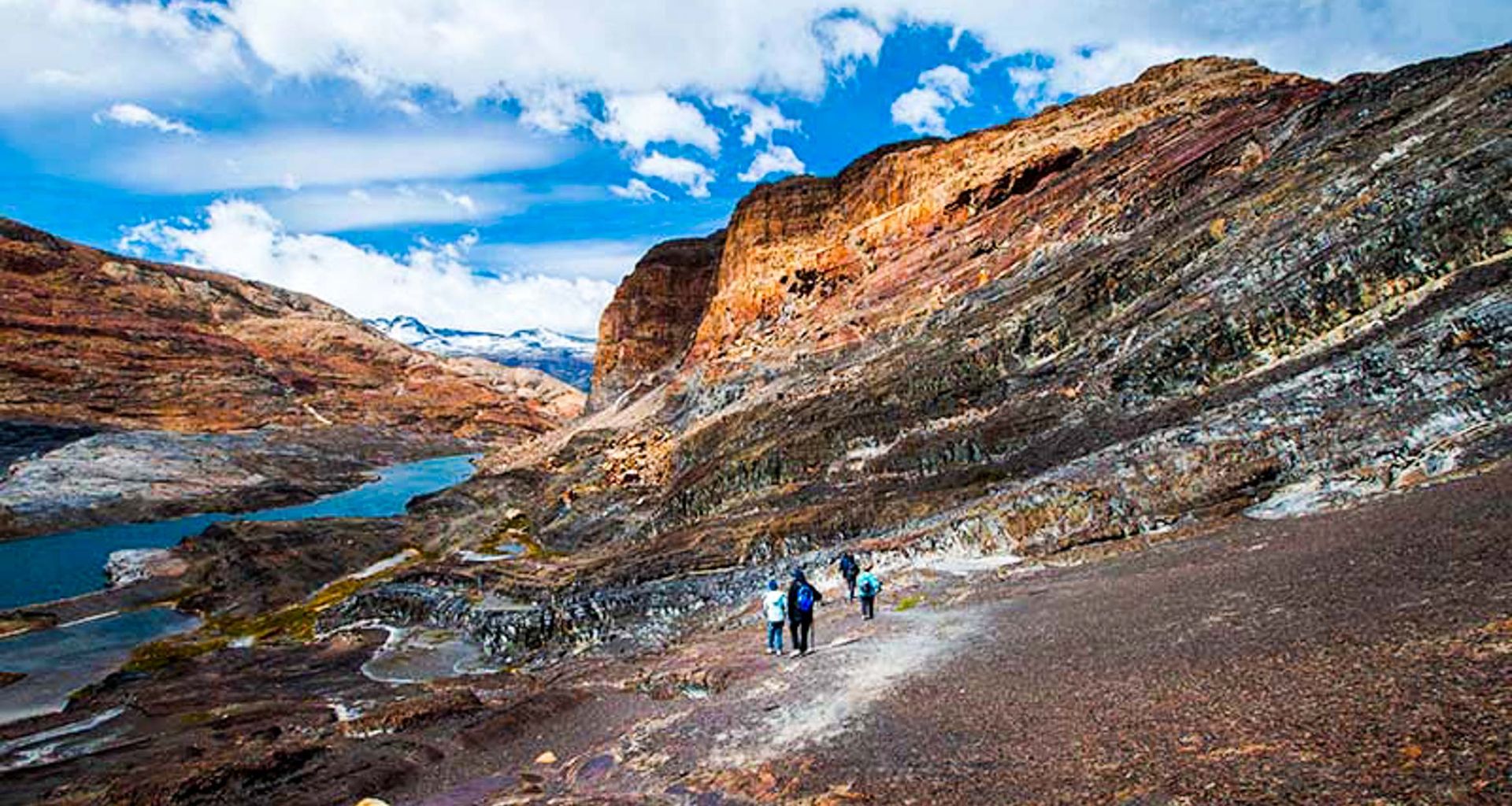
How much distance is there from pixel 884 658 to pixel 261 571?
6466 cm

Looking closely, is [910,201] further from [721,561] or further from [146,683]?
[146,683]

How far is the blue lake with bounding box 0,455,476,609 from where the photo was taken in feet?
249

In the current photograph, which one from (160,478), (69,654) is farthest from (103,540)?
(69,654)

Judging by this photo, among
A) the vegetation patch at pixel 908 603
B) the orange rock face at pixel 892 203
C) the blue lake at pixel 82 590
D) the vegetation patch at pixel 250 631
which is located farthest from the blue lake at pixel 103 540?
the vegetation patch at pixel 908 603

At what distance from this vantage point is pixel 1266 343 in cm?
3691

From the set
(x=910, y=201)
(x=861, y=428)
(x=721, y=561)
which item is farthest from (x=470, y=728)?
(x=910, y=201)

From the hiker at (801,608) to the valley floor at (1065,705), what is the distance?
0.78m

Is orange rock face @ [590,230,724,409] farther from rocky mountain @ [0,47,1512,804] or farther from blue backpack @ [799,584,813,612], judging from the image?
blue backpack @ [799,584,813,612]

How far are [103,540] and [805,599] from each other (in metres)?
109

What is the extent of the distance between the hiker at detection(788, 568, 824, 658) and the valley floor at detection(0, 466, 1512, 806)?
78 centimetres

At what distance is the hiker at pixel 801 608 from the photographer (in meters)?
23.6

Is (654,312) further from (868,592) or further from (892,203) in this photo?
(868,592)

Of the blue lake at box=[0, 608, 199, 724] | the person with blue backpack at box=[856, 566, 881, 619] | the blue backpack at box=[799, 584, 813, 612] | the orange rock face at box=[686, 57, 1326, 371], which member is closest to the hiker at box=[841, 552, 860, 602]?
the person with blue backpack at box=[856, 566, 881, 619]

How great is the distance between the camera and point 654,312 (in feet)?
574
